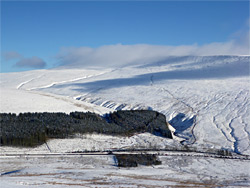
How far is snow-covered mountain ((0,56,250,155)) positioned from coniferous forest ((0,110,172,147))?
341cm

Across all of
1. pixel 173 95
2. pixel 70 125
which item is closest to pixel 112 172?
pixel 70 125

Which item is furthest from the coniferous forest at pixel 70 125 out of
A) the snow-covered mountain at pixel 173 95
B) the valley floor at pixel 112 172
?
the valley floor at pixel 112 172

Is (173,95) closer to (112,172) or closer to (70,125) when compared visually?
(70,125)

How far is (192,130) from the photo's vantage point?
4875 cm

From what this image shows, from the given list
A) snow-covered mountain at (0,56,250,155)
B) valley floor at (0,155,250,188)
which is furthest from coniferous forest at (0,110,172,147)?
valley floor at (0,155,250,188)

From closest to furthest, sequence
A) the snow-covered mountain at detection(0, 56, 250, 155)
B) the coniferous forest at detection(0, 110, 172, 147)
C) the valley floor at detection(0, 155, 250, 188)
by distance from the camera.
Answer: the valley floor at detection(0, 155, 250, 188), the coniferous forest at detection(0, 110, 172, 147), the snow-covered mountain at detection(0, 56, 250, 155)

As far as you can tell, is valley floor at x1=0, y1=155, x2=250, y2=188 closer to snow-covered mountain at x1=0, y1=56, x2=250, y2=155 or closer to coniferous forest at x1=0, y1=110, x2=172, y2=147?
coniferous forest at x1=0, y1=110, x2=172, y2=147

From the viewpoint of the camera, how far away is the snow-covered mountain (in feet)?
159

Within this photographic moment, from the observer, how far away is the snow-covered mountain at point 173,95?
1912 inches

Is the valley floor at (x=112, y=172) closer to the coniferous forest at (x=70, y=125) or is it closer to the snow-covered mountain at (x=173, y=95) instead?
the coniferous forest at (x=70, y=125)

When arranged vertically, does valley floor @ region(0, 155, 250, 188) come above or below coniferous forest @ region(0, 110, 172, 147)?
below

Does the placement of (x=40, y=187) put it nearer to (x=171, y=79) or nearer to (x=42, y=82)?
(x=171, y=79)

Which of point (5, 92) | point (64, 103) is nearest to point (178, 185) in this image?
point (64, 103)

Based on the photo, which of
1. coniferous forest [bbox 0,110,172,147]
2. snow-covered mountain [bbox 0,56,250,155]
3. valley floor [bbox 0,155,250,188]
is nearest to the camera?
valley floor [bbox 0,155,250,188]
